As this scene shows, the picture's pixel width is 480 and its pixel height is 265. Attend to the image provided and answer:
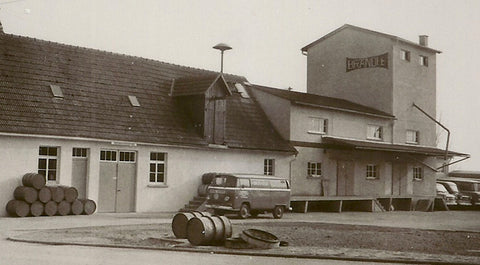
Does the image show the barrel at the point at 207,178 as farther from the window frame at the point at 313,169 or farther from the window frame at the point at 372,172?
the window frame at the point at 372,172

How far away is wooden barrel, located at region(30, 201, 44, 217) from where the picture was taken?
2283 cm

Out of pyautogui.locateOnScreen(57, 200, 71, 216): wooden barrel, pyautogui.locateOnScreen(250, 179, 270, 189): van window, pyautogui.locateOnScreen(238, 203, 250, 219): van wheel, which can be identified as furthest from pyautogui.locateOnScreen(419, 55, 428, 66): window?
pyautogui.locateOnScreen(57, 200, 71, 216): wooden barrel

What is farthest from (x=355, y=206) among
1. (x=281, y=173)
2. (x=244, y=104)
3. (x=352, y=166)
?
(x=244, y=104)

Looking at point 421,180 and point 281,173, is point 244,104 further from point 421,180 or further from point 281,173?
point 421,180

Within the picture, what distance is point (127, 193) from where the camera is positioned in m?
26.9

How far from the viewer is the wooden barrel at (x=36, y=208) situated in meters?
22.8

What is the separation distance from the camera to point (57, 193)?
76.8ft

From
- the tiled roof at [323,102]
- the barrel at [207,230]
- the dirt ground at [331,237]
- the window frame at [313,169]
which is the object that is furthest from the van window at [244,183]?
the window frame at [313,169]

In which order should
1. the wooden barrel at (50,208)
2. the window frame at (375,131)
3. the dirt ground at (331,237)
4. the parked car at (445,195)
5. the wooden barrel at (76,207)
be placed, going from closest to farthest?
1. the dirt ground at (331,237)
2. the wooden barrel at (50,208)
3. the wooden barrel at (76,207)
4. the window frame at (375,131)
5. the parked car at (445,195)

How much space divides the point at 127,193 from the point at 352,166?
15.1 m

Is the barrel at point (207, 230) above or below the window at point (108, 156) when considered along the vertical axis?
below

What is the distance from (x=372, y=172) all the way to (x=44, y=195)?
847 inches

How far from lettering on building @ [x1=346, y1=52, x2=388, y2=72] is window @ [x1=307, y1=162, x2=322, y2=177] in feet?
27.8

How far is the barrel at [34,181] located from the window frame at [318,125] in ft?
52.7
